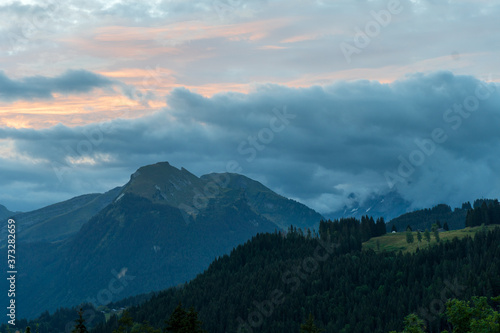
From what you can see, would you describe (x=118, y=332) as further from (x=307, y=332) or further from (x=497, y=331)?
(x=497, y=331)

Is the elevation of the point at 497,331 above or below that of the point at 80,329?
below

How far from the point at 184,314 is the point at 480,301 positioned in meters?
70.1

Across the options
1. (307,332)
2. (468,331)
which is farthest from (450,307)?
(307,332)

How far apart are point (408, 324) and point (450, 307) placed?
1034cm

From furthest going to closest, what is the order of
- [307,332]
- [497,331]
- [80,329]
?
[307,332] → [497,331] → [80,329]

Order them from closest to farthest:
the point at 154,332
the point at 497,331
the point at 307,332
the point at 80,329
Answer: the point at 80,329 < the point at 497,331 < the point at 307,332 < the point at 154,332

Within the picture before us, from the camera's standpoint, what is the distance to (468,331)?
127 m

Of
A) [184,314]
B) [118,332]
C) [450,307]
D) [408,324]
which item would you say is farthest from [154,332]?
[450,307]

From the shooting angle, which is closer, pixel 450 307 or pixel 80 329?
pixel 80 329

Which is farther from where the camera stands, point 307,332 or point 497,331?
point 307,332

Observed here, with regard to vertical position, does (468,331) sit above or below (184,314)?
below

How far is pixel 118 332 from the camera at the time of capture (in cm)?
12688

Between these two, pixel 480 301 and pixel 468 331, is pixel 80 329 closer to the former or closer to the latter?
pixel 468 331

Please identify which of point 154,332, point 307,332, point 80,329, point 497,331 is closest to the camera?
point 80,329
